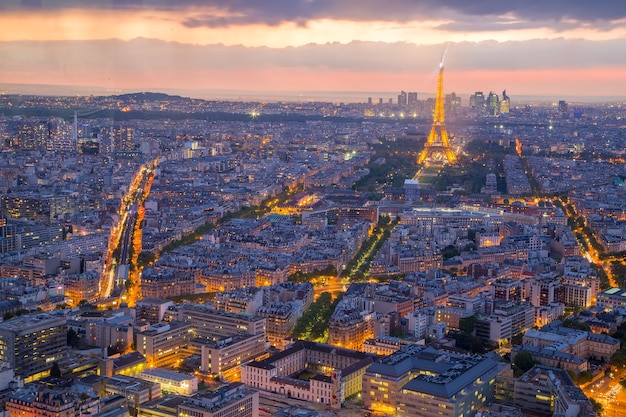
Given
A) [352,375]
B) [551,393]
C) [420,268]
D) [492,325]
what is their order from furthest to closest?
[420,268] → [492,325] → [352,375] → [551,393]

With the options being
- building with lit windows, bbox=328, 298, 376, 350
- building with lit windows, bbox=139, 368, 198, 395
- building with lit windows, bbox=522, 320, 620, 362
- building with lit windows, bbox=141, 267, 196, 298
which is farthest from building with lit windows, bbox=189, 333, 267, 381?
building with lit windows, bbox=522, 320, 620, 362

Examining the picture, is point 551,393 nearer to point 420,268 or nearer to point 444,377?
point 444,377

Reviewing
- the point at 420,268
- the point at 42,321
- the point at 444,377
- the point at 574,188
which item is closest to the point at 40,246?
the point at 42,321

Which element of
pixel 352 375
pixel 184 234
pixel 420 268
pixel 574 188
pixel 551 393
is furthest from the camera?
pixel 574 188

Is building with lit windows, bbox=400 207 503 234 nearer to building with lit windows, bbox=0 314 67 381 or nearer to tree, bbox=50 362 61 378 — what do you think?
building with lit windows, bbox=0 314 67 381

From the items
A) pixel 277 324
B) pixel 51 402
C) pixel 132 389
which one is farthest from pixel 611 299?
pixel 51 402

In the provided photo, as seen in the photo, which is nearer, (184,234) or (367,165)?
(184,234)
